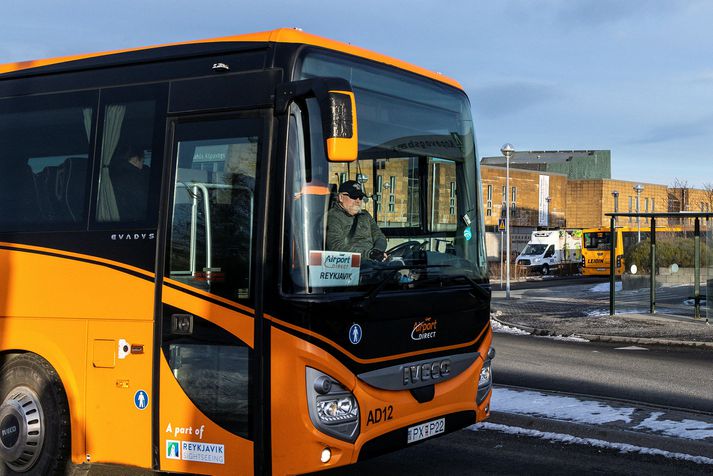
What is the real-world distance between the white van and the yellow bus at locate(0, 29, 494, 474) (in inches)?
2249

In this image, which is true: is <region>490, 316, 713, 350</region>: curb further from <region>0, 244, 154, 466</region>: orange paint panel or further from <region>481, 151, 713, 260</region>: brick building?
<region>481, 151, 713, 260</region>: brick building

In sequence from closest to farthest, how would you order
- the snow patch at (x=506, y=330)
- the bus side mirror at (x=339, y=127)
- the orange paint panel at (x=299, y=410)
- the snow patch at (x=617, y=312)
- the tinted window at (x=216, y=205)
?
the bus side mirror at (x=339, y=127), the orange paint panel at (x=299, y=410), the tinted window at (x=216, y=205), the snow patch at (x=506, y=330), the snow patch at (x=617, y=312)

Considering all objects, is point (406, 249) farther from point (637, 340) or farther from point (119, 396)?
point (637, 340)

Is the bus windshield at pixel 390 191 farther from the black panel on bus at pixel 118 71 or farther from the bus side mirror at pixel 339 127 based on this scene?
the black panel on bus at pixel 118 71

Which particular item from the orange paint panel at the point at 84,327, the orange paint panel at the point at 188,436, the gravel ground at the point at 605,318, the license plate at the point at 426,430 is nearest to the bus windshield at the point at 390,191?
the license plate at the point at 426,430

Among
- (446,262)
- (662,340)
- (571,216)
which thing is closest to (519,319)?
(662,340)

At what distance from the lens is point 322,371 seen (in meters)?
5.97

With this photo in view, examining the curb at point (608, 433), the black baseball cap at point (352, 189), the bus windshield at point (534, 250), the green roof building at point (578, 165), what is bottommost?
the curb at point (608, 433)

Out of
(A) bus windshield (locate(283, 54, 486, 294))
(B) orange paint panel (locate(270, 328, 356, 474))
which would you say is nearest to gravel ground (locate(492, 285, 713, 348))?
(A) bus windshield (locate(283, 54, 486, 294))

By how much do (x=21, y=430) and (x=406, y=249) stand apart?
3360 mm

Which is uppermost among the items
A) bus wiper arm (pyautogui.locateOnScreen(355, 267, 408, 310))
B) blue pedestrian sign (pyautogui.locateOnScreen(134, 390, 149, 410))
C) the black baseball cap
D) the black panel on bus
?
the black panel on bus

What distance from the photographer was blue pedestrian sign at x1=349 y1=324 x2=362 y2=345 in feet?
20.1

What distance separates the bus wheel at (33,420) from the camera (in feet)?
22.8

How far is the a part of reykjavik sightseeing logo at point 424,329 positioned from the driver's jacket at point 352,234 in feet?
2.09
